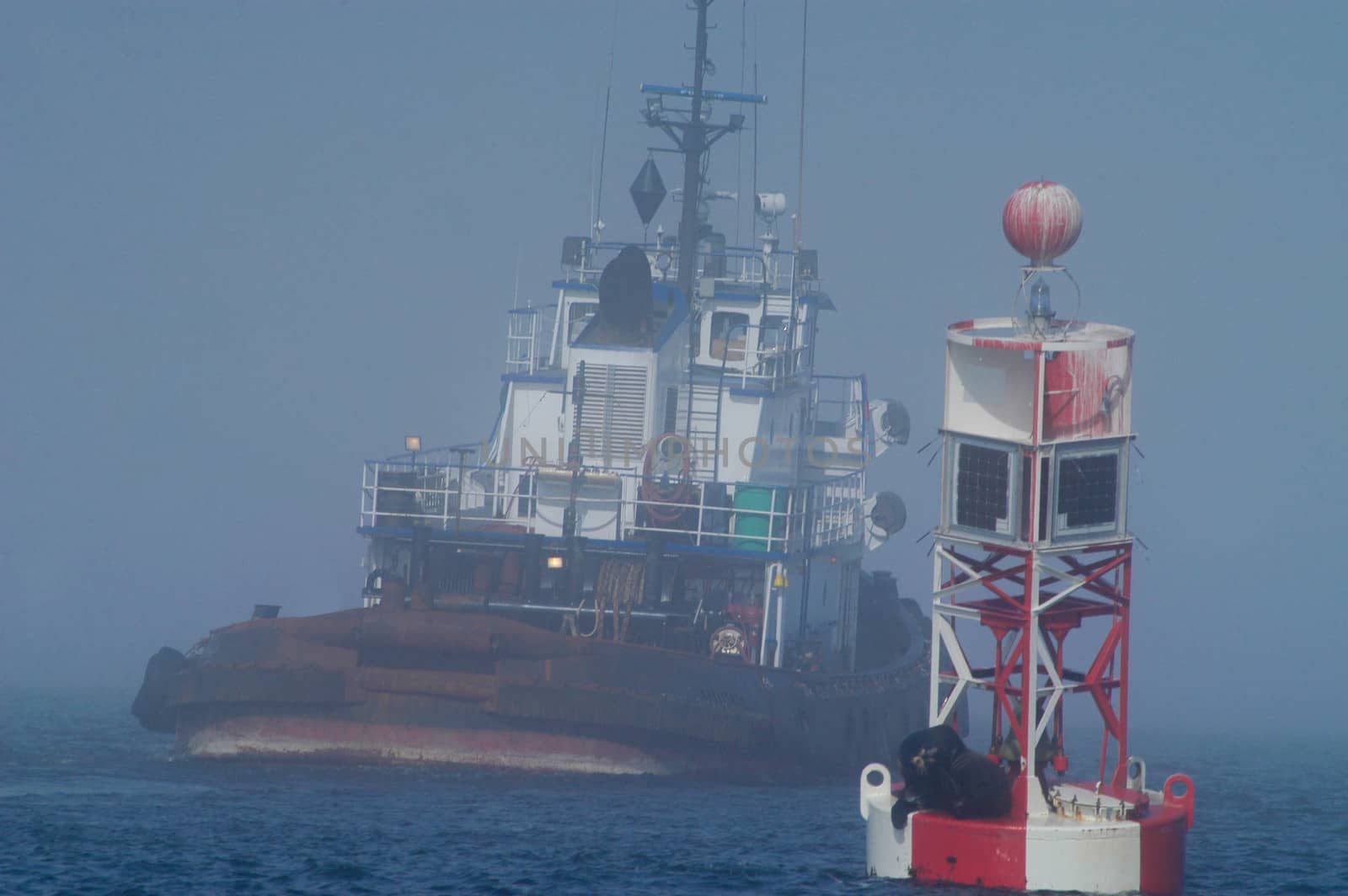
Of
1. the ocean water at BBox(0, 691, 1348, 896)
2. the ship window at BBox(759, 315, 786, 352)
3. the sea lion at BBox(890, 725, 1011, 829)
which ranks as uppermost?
the ship window at BBox(759, 315, 786, 352)

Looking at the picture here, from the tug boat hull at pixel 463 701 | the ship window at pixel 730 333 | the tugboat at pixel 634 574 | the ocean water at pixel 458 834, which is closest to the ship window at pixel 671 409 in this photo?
the tugboat at pixel 634 574

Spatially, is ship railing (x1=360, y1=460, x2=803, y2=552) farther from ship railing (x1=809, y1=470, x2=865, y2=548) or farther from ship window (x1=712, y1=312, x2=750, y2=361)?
ship window (x1=712, y1=312, x2=750, y2=361)

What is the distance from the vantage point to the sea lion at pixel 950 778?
55.1 ft

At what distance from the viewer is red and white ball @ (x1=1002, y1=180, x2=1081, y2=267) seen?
17.9m

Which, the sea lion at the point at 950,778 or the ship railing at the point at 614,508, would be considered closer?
the sea lion at the point at 950,778

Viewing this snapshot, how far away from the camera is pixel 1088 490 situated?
1786 cm

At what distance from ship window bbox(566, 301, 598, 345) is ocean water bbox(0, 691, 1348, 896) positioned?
1147 centimetres

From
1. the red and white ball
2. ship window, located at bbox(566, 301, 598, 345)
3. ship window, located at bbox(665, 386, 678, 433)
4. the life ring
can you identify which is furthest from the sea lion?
ship window, located at bbox(566, 301, 598, 345)

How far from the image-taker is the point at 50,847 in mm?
19688

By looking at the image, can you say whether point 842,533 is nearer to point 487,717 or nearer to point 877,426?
point 877,426

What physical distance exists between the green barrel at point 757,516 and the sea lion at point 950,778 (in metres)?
13.2

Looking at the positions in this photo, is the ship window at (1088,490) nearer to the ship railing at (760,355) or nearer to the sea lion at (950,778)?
the sea lion at (950,778)

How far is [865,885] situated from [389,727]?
34.8 feet

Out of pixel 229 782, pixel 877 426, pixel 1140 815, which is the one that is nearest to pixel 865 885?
pixel 1140 815
